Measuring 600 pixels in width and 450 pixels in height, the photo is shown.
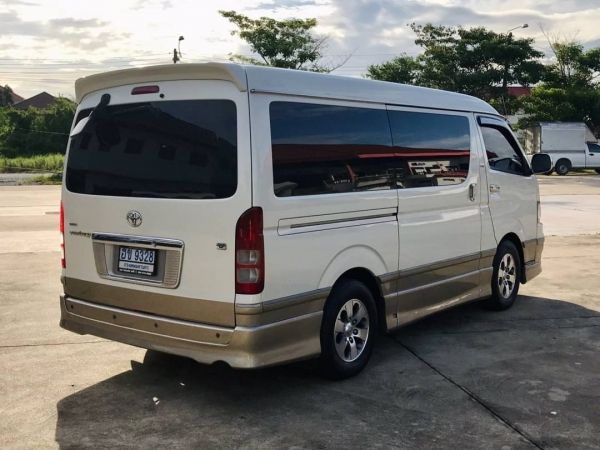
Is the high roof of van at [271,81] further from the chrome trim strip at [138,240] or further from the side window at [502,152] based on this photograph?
the side window at [502,152]

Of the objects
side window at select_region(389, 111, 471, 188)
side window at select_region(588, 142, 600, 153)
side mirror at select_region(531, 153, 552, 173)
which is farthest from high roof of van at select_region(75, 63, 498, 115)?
side window at select_region(588, 142, 600, 153)

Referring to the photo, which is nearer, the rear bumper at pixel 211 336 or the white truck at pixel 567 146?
the rear bumper at pixel 211 336

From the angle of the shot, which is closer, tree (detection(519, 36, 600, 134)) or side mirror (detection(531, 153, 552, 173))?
side mirror (detection(531, 153, 552, 173))

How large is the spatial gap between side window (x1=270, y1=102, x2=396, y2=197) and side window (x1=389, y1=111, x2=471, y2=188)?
0.15 m

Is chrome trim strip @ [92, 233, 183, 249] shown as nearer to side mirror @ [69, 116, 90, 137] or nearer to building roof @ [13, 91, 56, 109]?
side mirror @ [69, 116, 90, 137]

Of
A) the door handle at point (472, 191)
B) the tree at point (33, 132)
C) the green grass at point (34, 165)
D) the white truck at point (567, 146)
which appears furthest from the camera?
the tree at point (33, 132)

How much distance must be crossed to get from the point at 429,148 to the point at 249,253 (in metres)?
2.20

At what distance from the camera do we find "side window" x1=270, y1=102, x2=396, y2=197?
405 cm

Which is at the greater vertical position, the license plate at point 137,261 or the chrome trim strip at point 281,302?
the license plate at point 137,261

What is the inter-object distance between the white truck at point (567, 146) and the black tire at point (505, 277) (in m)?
30.4

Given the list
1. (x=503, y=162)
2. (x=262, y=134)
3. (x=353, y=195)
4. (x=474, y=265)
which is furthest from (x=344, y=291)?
(x=503, y=162)

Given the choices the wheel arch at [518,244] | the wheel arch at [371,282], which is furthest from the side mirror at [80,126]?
the wheel arch at [518,244]

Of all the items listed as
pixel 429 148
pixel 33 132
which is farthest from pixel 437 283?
pixel 33 132

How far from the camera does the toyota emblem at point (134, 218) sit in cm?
414
